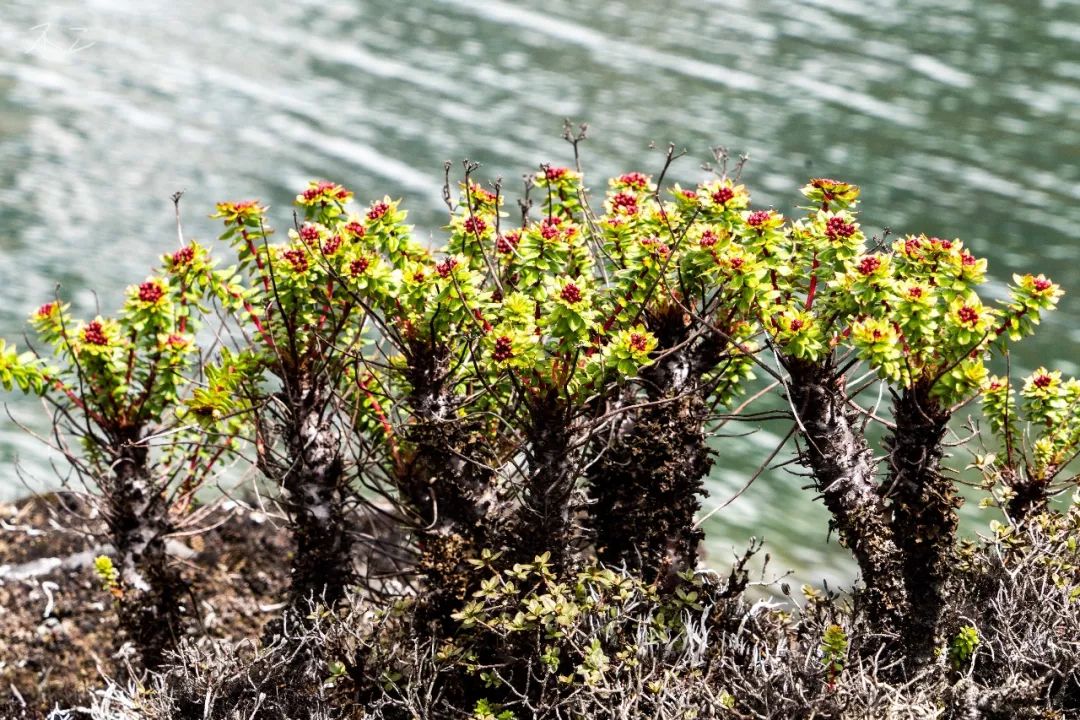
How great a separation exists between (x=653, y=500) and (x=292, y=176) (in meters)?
12.2

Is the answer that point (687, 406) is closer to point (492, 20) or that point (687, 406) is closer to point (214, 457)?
point (214, 457)

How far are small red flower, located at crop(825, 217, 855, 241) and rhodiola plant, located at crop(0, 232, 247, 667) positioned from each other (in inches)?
104

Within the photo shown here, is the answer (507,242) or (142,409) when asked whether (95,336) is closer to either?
(142,409)

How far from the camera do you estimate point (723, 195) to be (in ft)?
16.7

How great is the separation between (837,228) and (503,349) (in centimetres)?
142

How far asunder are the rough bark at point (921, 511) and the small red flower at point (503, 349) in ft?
5.25

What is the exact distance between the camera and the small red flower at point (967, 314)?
14.9 ft

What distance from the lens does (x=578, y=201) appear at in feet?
18.7

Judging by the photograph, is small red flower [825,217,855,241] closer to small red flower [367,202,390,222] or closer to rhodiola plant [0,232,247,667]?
small red flower [367,202,390,222]

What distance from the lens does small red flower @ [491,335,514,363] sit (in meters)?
4.61

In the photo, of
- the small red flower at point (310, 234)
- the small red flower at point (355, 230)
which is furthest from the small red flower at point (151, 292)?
the small red flower at point (355, 230)

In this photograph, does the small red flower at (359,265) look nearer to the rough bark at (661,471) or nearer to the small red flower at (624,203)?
the small red flower at (624,203)

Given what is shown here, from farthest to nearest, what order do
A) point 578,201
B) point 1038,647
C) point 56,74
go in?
point 56,74 < point 578,201 < point 1038,647

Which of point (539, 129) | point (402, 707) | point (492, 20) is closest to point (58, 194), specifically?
point (539, 129)
